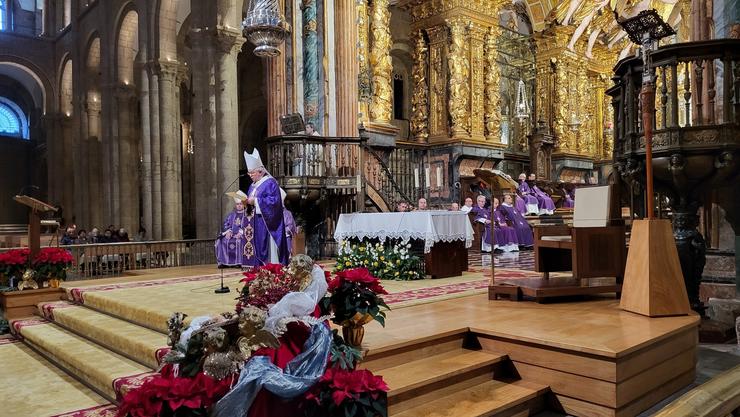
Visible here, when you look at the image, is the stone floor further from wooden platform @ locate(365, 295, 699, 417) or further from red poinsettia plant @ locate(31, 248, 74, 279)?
red poinsettia plant @ locate(31, 248, 74, 279)

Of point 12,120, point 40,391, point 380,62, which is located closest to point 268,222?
point 40,391

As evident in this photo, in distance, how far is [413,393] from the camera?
11.2 ft

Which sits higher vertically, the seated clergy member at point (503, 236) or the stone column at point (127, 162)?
the stone column at point (127, 162)

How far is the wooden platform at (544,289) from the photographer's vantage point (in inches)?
209

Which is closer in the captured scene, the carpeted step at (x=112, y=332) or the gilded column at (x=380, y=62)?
the carpeted step at (x=112, y=332)

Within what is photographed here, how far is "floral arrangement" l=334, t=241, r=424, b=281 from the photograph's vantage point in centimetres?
775

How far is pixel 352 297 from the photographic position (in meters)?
3.38

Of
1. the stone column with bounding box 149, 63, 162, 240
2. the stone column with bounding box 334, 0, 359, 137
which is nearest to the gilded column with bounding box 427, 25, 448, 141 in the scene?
the stone column with bounding box 334, 0, 359, 137

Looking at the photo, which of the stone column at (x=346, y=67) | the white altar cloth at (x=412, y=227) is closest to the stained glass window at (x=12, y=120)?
the stone column at (x=346, y=67)

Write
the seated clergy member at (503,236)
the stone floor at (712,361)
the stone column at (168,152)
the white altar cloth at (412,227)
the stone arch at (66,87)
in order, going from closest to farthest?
the stone floor at (712,361) → the white altar cloth at (412,227) → the seated clergy member at (503,236) → the stone column at (168,152) → the stone arch at (66,87)

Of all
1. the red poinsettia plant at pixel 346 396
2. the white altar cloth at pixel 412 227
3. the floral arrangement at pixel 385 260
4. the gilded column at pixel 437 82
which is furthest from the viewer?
the gilded column at pixel 437 82

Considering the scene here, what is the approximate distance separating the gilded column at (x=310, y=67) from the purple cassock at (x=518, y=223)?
5.00m

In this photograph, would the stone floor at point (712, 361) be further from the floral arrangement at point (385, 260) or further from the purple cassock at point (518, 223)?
the purple cassock at point (518, 223)

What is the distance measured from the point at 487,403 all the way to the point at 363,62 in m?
10.9
